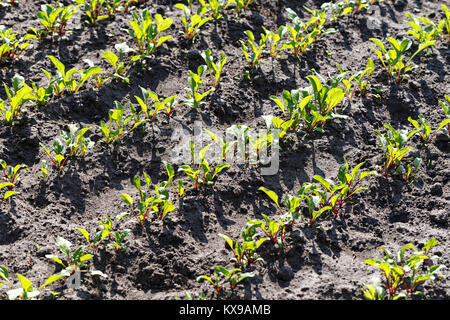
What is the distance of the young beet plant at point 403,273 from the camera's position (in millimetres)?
2926

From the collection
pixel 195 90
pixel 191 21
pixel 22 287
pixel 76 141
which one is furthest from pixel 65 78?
pixel 22 287

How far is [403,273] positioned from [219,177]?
4.60ft

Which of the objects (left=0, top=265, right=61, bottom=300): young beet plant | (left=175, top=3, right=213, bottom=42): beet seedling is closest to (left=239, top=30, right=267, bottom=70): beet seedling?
(left=175, top=3, right=213, bottom=42): beet seedling

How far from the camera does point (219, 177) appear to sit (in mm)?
3715

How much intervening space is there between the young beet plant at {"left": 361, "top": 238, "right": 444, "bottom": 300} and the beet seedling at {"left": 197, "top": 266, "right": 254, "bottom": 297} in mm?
715

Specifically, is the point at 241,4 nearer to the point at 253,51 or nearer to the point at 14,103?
the point at 253,51

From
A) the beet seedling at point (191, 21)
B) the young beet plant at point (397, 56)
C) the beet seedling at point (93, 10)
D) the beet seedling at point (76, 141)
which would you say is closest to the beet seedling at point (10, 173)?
the beet seedling at point (76, 141)

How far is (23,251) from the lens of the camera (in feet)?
10.6

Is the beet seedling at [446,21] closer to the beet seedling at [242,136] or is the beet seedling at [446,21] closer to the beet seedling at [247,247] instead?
the beet seedling at [242,136]

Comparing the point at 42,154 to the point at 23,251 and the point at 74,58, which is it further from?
the point at 74,58

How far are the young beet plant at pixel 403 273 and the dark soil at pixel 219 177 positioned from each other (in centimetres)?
10

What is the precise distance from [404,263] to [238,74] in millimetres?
2183

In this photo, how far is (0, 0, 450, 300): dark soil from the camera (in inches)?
124
